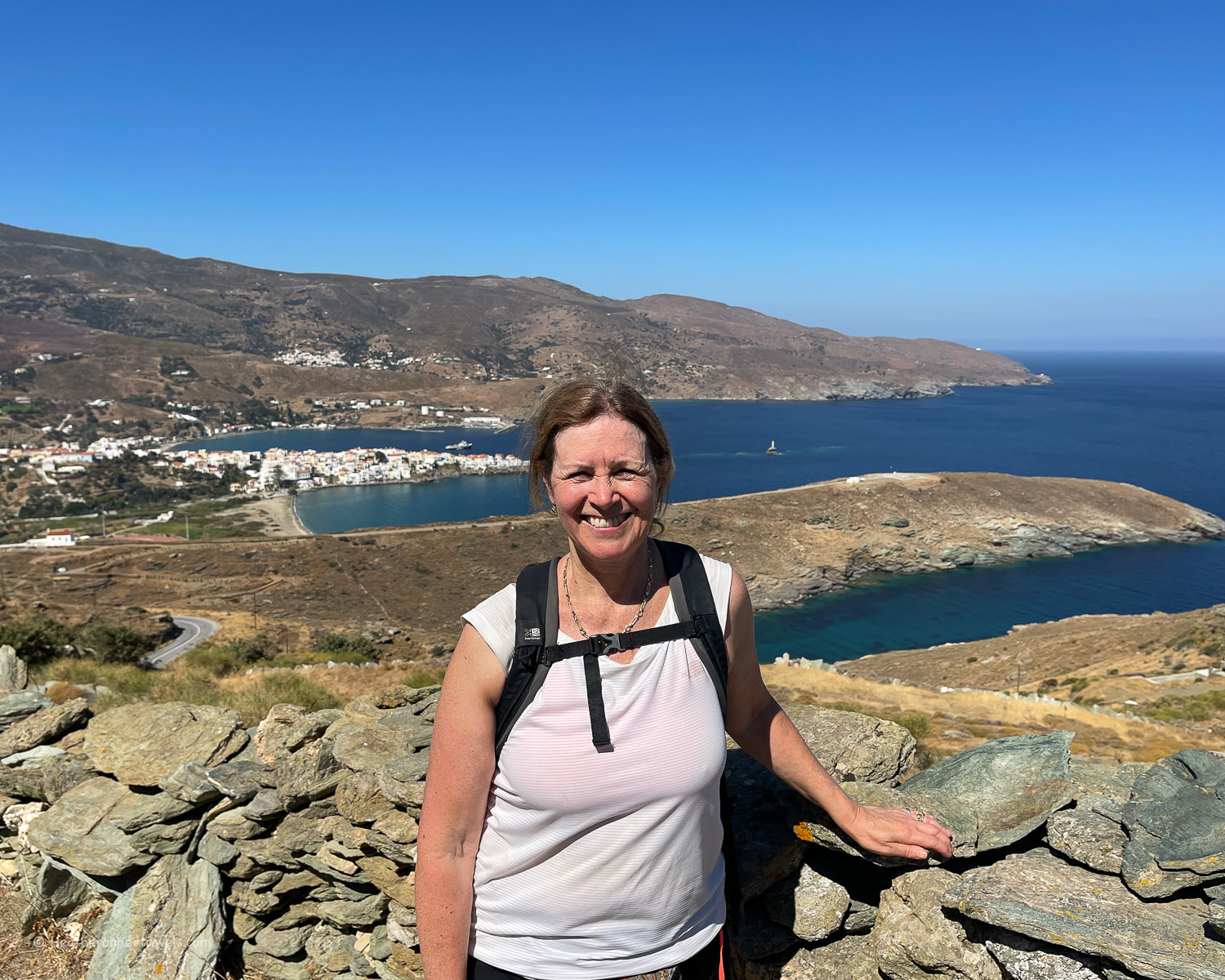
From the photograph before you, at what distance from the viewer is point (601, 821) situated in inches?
60.2

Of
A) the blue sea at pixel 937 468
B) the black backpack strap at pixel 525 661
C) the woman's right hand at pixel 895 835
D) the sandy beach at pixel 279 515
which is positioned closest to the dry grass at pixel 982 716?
the woman's right hand at pixel 895 835

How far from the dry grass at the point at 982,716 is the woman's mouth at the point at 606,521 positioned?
458cm

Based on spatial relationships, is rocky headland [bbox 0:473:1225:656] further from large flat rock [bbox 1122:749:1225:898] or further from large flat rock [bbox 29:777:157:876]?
large flat rock [bbox 1122:749:1225:898]

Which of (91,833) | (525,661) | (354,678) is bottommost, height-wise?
(354,678)

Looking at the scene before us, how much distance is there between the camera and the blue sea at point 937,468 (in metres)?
42.4

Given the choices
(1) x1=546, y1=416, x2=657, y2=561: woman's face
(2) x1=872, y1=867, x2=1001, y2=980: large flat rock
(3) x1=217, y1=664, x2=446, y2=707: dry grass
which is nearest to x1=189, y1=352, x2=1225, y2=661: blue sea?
(1) x1=546, y1=416, x2=657, y2=561: woman's face

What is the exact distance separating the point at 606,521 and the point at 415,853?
2.13 metres

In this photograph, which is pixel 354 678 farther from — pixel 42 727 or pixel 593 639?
pixel 593 639

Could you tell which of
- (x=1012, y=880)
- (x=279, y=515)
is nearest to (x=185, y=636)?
(x=1012, y=880)

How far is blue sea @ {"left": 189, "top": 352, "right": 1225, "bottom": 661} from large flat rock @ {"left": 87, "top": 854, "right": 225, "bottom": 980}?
2.79 m

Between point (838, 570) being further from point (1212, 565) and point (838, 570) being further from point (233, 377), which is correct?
point (233, 377)

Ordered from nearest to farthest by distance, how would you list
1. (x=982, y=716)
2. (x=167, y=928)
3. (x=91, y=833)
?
(x=167, y=928), (x=91, y=833), (x=982, y=716)

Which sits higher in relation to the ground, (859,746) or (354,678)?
(859,746)

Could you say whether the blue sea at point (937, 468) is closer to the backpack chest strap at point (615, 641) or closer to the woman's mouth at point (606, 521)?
the woman's mouth at point (606, 521)
